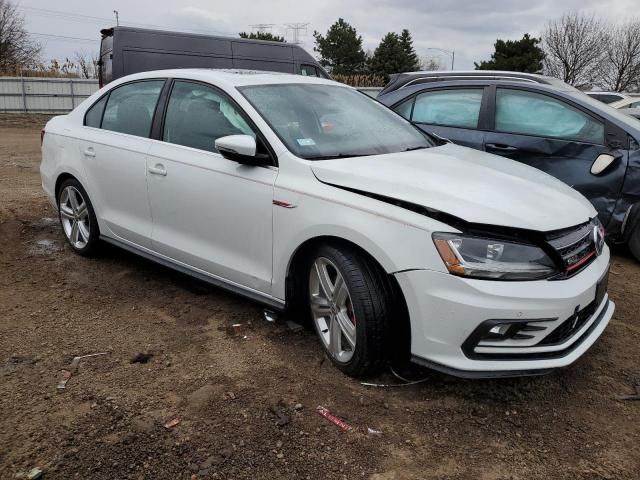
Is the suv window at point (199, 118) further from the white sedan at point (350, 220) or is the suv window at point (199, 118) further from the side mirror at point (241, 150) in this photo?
the side mirror at point (241, 150)

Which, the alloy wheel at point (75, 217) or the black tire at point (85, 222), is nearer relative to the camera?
the black tire at point (85, 222)

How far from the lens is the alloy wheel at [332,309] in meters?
2.97

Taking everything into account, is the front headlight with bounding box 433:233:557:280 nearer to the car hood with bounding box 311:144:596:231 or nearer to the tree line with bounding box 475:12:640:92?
the car hood with bounding box 311:144:596:231

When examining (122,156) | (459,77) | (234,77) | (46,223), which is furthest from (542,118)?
(46,223)

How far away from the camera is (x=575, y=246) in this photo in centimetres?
282

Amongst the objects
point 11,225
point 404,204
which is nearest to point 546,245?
point 404,204

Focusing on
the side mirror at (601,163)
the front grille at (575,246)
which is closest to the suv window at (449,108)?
the side mirror at (601,163)

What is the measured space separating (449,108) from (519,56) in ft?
140

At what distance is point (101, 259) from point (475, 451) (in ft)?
11.8

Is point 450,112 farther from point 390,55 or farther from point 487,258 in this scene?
point 390,55

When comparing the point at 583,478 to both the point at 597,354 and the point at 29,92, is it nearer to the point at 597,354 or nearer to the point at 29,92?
the point at 597,354

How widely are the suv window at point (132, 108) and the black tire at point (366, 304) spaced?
1.98 m

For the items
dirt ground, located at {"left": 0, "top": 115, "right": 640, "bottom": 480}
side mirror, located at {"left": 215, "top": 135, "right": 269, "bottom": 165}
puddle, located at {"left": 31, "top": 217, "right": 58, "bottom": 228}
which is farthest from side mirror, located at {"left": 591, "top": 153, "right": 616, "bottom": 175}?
puddle, located at {"left": 31, "top": 217, "right": 58, "bottom": 228}

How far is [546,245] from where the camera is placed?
8.69 ft
